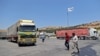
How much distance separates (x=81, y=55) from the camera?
15.5 meters

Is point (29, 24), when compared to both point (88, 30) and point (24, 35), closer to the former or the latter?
point (24, 35)

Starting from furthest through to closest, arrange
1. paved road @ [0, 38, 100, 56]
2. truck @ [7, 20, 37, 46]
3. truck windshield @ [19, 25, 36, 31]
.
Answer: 1. truck windshield @ [19, 25, 36, 31]
2. truck @ [7, 20, 37, 46]
3. paved road @ [0, 38, 100, 56]

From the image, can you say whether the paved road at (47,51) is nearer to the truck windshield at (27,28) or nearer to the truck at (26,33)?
the truck at (26,33)

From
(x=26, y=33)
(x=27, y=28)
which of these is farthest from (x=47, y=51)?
(x=27, y=28)

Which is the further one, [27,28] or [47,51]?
[27,28]

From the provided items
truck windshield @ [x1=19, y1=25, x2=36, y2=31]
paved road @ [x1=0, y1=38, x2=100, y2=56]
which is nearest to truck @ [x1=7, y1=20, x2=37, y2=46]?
truck windshield @ [x1=19, y1=25, x2=36, y2=31]

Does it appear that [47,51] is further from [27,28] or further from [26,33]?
Answer: [27,28]

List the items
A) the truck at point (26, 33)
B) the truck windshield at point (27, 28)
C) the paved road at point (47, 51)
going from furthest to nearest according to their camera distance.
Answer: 1. the truck windshield at point (27, 28)
2. the truck at point (26, 33)
3. the paved road at point (47, 51)

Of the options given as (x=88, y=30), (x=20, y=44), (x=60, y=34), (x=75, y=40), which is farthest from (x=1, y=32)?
(x=75, y=40)

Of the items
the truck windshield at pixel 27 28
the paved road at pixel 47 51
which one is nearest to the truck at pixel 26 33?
the truck windshield at pixel 27 28

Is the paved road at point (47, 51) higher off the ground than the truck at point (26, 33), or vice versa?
the truck at point (26, 33)

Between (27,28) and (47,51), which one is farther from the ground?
(27,28)

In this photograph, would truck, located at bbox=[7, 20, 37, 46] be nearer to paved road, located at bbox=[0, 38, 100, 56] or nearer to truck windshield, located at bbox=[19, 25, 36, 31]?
truck windshield, located at bbox=[19, 25, 36, 31]

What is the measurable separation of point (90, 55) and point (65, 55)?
1756mm
